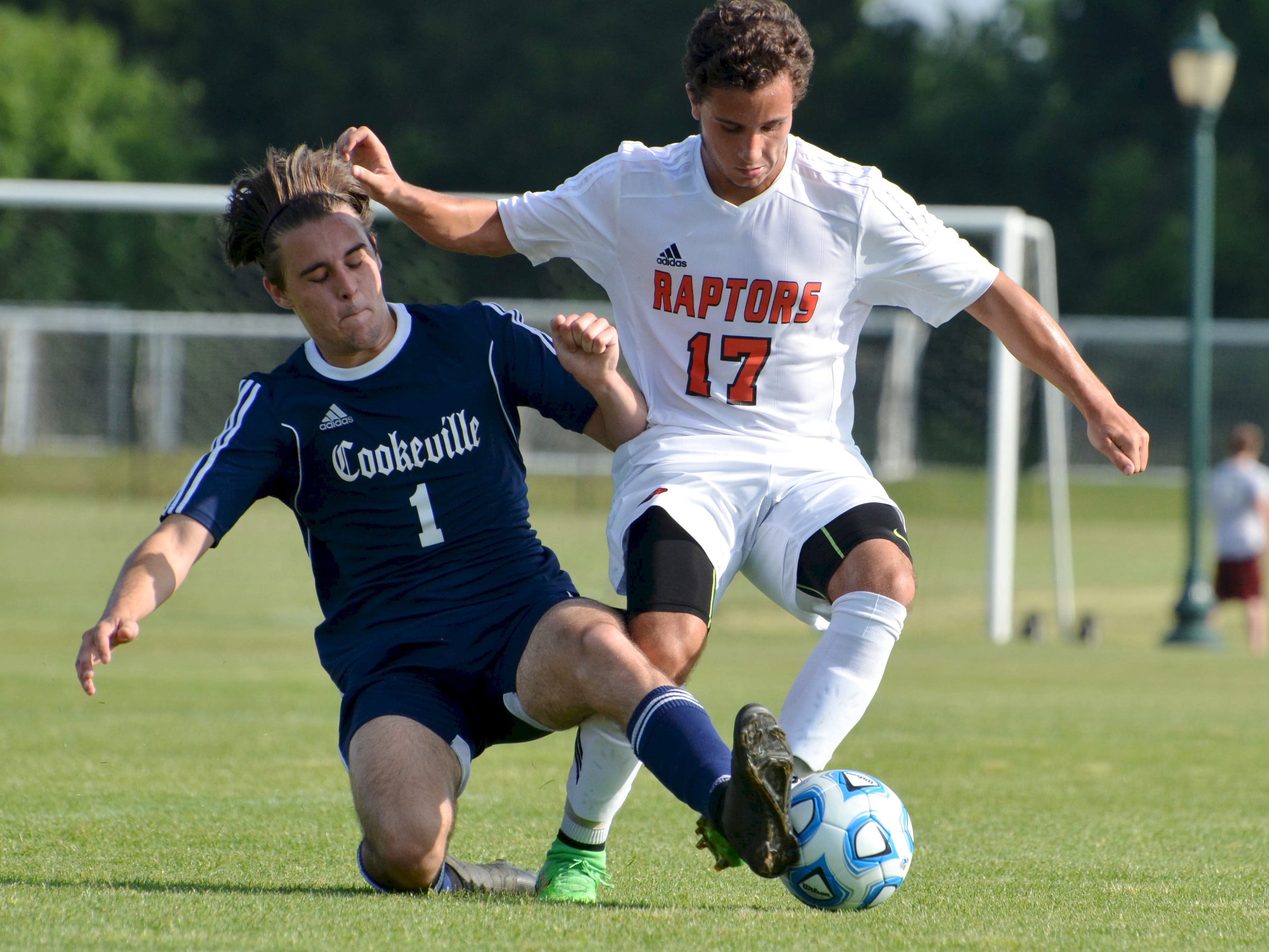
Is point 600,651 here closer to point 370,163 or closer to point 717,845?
point 717,845

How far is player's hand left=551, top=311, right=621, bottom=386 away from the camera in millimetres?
4027

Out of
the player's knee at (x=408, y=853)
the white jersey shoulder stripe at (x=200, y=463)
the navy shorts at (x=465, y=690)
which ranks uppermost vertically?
the white jersey shoulder stripe at (x=200, y=463)

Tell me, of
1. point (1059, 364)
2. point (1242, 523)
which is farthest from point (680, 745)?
point (1242, 523)

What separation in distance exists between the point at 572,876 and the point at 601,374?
47.6 inches

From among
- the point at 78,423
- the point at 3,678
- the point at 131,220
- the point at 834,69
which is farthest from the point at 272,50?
the point at 3,678

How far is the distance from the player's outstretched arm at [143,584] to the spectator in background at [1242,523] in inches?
469

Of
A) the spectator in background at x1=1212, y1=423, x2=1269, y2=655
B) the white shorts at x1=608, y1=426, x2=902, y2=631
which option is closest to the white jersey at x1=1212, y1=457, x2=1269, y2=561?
the spectator in background at x1=1212, y1=423, x2=1269, y2=655

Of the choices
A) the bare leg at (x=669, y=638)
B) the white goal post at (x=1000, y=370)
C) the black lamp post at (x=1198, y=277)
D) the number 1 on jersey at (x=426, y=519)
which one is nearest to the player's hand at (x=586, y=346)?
the number 1 on jersey at (x=426, y=519)

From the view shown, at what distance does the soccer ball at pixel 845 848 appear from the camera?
3.54 meters

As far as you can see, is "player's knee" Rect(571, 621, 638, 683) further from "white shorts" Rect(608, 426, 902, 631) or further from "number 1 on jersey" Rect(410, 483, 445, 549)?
"number 1 on jersey" Rect(410, 483, 445, 549)

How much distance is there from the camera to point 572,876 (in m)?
4.00

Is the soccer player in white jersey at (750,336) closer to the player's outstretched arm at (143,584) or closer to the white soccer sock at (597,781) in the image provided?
the white soccer sock at (597,781)

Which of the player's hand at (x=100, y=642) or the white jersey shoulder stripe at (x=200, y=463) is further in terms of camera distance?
the white jersey shoulder stripe at (x=200, y=463)

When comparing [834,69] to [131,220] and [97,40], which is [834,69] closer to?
[97,40]
